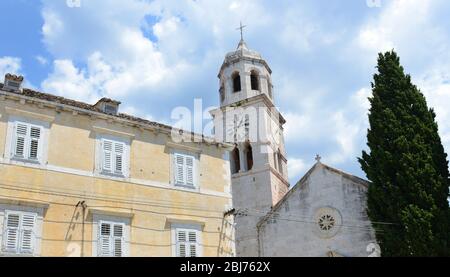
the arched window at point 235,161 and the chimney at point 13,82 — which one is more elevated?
the arched window at point 235,161

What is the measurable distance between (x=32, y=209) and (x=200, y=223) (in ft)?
20.1

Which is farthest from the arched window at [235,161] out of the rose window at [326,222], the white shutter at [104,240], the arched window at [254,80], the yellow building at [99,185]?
the white shutter at [104,240]

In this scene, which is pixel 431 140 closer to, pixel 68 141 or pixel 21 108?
pixel 68 141

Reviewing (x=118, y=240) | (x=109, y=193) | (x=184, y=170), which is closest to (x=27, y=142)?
(x=109, y=193)

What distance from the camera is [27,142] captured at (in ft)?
54.2

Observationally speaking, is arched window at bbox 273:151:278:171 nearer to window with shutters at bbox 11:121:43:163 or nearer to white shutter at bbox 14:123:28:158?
window with shutters at bbox 11:121:43:163

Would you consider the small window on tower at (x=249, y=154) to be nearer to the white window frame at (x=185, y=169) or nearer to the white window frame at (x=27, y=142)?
the white window frame at (x=185, y=169)

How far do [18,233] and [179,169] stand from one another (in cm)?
647

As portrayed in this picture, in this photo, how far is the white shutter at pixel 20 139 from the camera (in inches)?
640

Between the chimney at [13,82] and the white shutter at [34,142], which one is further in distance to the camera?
the chimney at [13,82]

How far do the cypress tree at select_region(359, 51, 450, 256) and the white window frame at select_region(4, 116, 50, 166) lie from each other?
1444cm

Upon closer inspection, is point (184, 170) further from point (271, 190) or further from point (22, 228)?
point (271, 190)

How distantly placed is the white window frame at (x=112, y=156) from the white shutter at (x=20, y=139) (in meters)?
2.50

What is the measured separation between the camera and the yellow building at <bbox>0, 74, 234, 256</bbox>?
52.4ft
